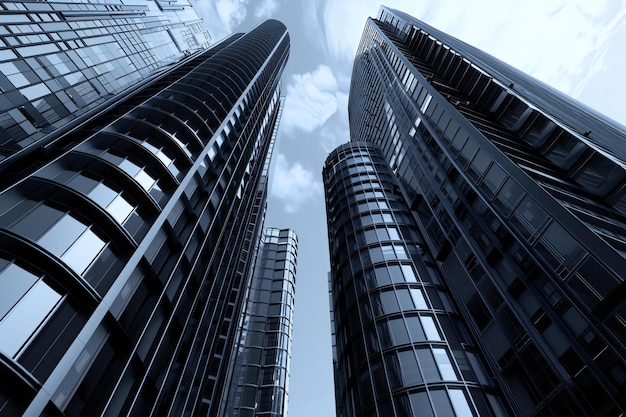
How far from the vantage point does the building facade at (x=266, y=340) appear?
37938mm

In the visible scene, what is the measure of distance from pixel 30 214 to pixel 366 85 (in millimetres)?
74097

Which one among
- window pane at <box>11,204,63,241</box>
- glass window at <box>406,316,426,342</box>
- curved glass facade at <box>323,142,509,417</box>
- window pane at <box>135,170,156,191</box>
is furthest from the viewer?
glass window at <box>406,316,426,342</box>

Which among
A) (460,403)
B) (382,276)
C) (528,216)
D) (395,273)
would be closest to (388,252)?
(395,273)

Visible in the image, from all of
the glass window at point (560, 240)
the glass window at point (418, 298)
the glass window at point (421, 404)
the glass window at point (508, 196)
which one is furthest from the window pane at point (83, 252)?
the glass window at point (508, 196)

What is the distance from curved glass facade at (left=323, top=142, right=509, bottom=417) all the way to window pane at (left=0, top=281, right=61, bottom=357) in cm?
1740

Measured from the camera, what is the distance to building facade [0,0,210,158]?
2409 cm

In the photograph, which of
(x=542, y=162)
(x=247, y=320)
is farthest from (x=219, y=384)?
(x=542, y=162)

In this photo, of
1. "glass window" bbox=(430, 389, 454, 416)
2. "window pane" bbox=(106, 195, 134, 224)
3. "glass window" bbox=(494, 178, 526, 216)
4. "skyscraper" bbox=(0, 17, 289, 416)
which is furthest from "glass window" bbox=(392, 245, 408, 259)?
"window pane" bbox=(106, 195, 134, 224)

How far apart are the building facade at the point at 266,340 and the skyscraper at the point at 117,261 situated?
5.90m

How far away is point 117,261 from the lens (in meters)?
15.2

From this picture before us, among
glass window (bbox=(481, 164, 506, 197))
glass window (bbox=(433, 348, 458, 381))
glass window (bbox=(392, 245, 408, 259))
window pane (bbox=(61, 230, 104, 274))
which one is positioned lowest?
glass window (bbox=(433, 348, 458, 381))

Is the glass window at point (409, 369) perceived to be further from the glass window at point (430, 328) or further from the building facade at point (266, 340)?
the building facade at point (266, 340)

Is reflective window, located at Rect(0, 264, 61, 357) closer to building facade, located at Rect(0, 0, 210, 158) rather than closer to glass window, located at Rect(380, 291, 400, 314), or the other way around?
building facade, located at Rect(0, 0, 210, 158)

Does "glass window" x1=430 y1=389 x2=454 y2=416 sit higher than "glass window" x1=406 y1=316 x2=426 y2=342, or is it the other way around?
"glass window" x1=406 y1=316 x2=426 y2=342
